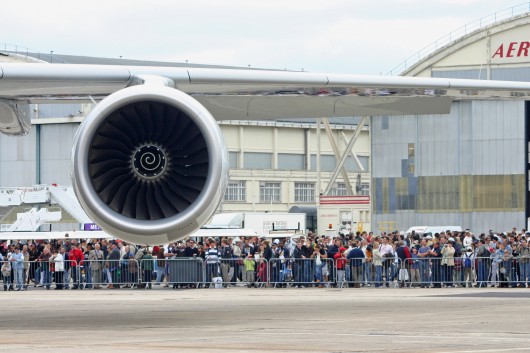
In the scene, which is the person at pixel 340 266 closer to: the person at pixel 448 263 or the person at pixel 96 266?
the person at pixel 448 263

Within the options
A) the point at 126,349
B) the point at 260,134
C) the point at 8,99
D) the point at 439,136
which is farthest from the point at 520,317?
the point at 260,134

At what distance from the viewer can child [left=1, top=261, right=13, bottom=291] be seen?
122 ft

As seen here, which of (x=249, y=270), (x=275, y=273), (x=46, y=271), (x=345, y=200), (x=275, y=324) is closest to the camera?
(x=275, y=324)

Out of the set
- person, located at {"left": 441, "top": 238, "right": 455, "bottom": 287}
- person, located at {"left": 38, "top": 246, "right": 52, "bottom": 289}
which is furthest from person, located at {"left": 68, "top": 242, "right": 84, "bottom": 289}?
person, located at {"left": 441, "top": 238, "right": 455, "bottom": 287}

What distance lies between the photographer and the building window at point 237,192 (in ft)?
298

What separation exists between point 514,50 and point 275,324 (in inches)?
1535

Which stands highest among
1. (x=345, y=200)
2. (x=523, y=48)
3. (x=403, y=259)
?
(x=523, y=48)

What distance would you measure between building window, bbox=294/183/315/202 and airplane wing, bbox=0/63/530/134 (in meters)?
74.3

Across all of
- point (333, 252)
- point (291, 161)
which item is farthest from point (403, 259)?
point (291, 161)

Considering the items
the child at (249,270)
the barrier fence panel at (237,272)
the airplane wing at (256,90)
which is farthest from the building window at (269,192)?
the airplane wing at (256,90)

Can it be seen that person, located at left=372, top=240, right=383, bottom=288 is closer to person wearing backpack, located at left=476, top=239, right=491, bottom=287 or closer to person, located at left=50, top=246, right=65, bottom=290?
person wearing backpack, located at left=476, top=239, right=491, bottom=287

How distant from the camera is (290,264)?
116 feet

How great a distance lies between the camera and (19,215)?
53.8 metres

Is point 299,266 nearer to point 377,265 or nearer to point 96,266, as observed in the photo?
point 377,265
